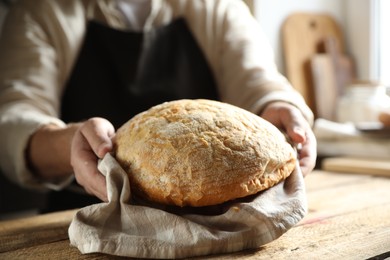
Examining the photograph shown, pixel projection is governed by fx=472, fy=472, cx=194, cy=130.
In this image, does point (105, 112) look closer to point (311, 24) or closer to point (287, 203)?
point (287, 203)

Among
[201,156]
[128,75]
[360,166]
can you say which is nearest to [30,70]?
[128,75]

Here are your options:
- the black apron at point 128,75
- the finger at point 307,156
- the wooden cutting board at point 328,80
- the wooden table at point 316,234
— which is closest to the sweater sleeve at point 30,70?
the black apron at point 128,75

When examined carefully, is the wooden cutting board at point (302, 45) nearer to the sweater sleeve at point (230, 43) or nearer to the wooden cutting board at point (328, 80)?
the wooden cutting board at point (328, 80)

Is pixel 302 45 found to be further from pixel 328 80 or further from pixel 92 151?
pixel 92 151

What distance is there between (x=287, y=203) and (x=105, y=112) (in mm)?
736

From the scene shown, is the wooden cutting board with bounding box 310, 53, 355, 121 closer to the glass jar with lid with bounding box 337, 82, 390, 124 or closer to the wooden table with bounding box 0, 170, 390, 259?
the glass jar with lid with bounding box 337, 82, 390, 124

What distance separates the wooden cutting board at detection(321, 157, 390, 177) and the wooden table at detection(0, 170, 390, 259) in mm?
228

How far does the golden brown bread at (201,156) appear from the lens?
668 millimetres

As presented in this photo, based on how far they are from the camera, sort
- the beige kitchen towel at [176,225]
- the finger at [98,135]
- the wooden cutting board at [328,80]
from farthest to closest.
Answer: the wooden cutting board at [328,80] < the finger at [98,135] < the beige kitchen towel at [176,225]

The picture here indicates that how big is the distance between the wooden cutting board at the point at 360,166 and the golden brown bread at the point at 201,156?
2.14 ft

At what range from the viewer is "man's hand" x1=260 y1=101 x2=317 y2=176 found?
84cm

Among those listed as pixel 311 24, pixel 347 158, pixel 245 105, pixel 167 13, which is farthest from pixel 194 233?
pixel 311 24

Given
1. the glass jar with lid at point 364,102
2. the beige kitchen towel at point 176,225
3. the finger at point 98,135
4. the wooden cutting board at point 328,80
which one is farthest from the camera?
the wooden cutting board at point 328,80

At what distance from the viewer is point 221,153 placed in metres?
0.68
